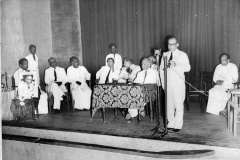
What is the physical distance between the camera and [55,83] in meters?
7.39

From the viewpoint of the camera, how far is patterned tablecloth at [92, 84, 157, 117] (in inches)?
217

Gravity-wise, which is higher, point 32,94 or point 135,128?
point 32,94

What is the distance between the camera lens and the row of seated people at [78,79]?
6.07 metres

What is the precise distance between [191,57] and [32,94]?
398 cm

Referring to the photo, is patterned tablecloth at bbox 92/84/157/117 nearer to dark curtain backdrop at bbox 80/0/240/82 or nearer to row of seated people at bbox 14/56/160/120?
row of seated people at bbox 14/56/160/120

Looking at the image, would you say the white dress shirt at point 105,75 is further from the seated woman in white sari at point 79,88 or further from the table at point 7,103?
the table at point 7,103

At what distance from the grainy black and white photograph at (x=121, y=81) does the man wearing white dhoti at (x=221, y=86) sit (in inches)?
0.8

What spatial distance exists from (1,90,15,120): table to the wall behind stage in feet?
5.14

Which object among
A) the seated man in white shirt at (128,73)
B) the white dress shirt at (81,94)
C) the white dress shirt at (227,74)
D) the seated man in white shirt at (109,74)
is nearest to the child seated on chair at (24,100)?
the white dress shirt at (81,94)

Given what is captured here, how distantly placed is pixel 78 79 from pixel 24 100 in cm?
155

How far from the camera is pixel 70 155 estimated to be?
17.2 ft

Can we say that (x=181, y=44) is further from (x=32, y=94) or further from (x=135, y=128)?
(x=32, y=94)

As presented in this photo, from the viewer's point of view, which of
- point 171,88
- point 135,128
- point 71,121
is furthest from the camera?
point 71,121

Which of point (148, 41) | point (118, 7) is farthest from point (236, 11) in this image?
point (118, 7)
